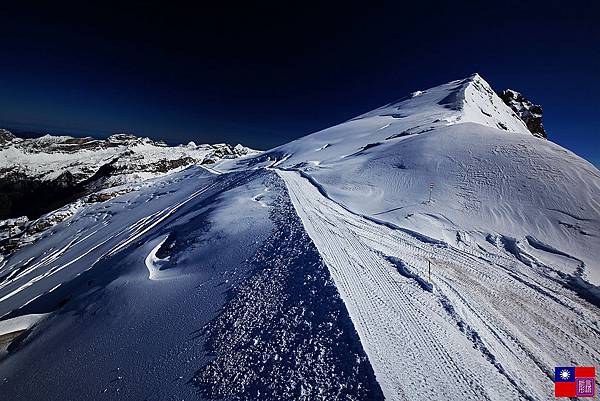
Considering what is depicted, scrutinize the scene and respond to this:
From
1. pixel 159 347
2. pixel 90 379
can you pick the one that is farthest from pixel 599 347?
pixel 90 379

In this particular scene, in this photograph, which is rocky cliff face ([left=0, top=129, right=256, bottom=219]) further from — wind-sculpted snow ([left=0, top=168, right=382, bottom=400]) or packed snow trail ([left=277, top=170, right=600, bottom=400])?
packed snow trail ([left=277, top=170, right=600, bottom=400])

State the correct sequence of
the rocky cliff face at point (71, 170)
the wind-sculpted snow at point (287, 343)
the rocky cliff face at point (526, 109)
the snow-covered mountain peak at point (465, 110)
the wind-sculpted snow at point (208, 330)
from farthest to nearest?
the rocky cliff face at point (71, 170) → the rocky cliff face at point (526, 109) → the snow-covered mountain peak at point (465, 110) → the wind-sculpted snow at point (208, 330) → the wind-sculpted snow at point (287, 343)

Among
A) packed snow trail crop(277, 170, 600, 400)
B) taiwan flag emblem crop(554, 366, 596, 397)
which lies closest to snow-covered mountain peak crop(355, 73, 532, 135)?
packed snow trail crop(277, 170, 600, 400)

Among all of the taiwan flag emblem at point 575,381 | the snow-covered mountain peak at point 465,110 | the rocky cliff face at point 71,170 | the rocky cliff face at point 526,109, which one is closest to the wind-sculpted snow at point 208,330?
the taiwan flag emblem at point 575,381

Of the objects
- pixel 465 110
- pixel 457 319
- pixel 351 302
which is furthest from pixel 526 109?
pixel 351 302

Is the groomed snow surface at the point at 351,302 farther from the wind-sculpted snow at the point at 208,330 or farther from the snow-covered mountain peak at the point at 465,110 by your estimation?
the snow-covered mountain peak at the point at 465,110
